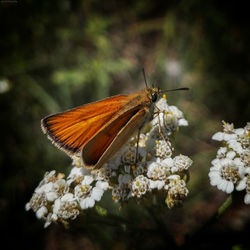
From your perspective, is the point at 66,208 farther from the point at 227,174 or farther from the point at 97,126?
the point at 227,174

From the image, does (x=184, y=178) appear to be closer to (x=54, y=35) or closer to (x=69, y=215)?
(x=69, y=215)

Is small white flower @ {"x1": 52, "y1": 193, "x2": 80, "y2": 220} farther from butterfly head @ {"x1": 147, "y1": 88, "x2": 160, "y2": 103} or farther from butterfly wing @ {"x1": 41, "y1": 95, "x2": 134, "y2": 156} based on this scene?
butterfly head @ {"x1": 147, "y1": 88, "x2": 160, "y2": 103}

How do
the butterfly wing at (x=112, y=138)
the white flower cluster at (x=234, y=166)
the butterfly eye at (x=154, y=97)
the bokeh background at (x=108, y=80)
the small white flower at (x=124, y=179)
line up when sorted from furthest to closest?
the bokeh background at (x=108, y=80)
the butterfly eye at (x=154, y=97)
the small white flower at (x=124, y=179)
the butterfly wing at (x=112, y=138)
the white flower cluster at (x=234, y=166)

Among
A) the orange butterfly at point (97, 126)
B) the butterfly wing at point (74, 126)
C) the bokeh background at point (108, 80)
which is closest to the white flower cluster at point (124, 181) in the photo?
the orange butterfly at point (97, 126)

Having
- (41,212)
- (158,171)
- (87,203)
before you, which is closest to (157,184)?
(158,171)

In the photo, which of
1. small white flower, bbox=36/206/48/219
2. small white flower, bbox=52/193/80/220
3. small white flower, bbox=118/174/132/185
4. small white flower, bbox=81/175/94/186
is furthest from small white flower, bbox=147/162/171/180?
small white flower, bbox=36/206/48/219

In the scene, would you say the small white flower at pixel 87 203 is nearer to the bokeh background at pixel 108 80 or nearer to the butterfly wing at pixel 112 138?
the butterfly wing at pixel 112 138

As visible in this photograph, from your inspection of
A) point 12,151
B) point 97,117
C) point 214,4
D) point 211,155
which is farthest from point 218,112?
point 12,151
